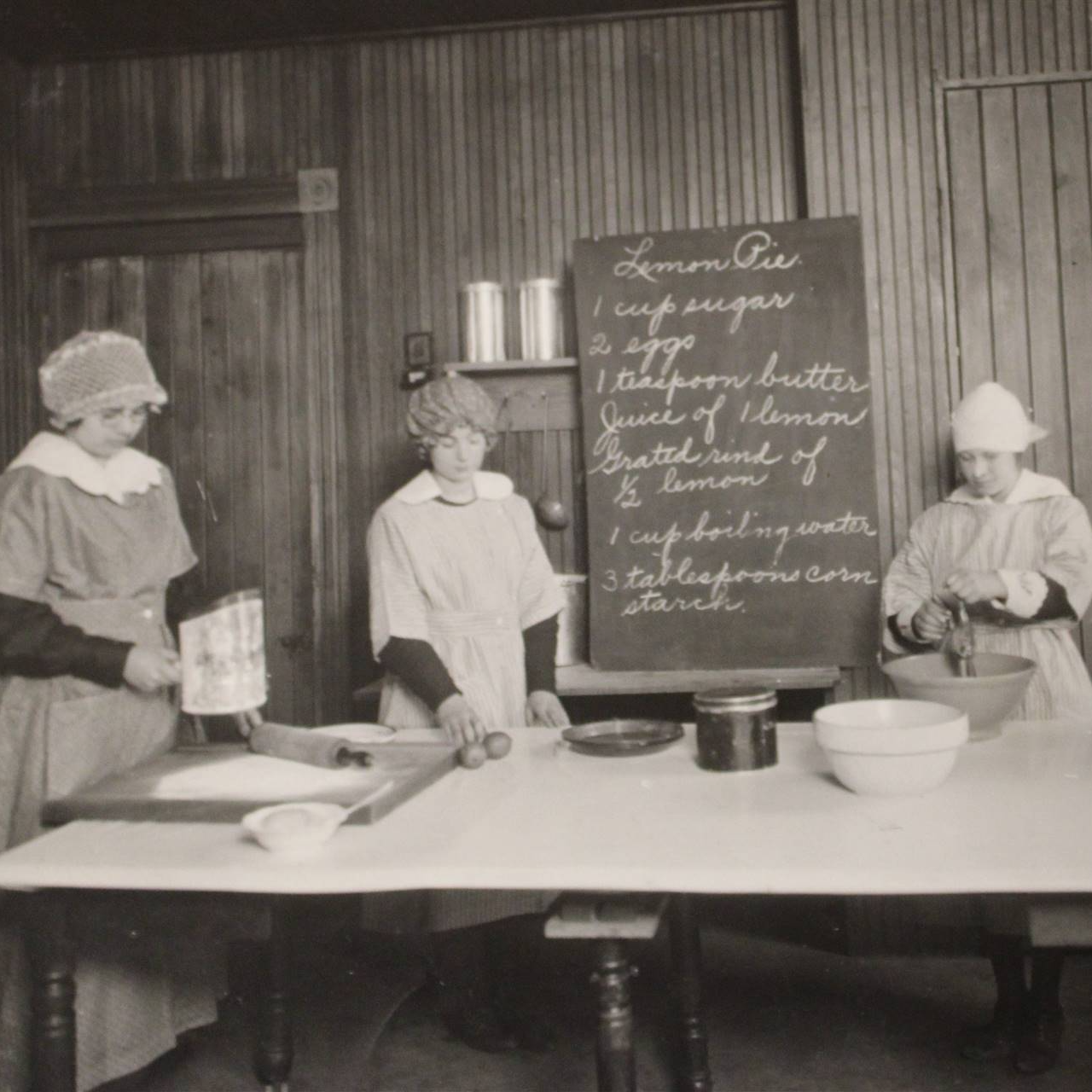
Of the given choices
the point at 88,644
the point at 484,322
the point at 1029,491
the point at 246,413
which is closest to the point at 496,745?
the point at 88,644

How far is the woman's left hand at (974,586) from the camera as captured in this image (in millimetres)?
2619

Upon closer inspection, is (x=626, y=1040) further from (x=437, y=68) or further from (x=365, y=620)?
(x=437, y=68)

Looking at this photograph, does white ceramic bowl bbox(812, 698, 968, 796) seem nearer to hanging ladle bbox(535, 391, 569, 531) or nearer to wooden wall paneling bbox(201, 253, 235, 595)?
hanging ladle bbox(535, 391, 569, 531)

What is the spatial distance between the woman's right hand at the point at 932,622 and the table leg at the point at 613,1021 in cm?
145

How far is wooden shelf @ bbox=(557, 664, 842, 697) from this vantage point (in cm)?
329

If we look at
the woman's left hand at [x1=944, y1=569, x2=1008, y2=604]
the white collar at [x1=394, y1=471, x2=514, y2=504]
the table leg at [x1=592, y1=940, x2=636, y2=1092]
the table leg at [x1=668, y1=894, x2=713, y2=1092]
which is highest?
the white collar at [x1=394, y1=471, x2=514, y2=504]

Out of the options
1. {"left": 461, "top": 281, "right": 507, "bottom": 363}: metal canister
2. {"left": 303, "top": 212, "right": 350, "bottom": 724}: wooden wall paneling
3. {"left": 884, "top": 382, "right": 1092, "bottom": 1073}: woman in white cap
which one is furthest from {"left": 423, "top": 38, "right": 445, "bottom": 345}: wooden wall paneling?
{"left": 884, "top": 382, "right": 1092, "bottom": 1073}: woman in white cap

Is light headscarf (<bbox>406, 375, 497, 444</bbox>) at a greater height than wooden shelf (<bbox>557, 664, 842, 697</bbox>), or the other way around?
light headscarf (<bbox>406, 375, 497, 444</bbox>)

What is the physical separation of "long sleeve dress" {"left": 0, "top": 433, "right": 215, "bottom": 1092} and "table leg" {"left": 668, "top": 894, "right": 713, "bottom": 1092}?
988 millimetres

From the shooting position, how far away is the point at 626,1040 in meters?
1.60

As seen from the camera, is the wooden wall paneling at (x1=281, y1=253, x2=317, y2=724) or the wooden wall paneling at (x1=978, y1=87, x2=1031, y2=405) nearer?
the wooden wall paneling at (x1=978, y1=87, x2=1031, y2=405)

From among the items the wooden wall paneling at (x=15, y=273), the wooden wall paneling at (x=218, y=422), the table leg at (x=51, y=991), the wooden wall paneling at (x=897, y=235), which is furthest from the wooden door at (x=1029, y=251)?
the wooden wall paneling at (x=15, y=273)

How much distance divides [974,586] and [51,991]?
1.97 metres

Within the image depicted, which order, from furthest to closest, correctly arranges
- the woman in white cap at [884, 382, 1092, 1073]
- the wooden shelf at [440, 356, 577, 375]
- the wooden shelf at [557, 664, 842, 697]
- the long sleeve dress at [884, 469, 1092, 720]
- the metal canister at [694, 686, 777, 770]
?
the wooden shelf at [440, 356, 577, 375], the wooden shelf at [557, 664, 842, 697], the long sleeve dress at [884, 469, 1092, 720], the woman in white cap at [884, 382, 1092, 1073], the metal canister at [694, 686, 777, 770]
